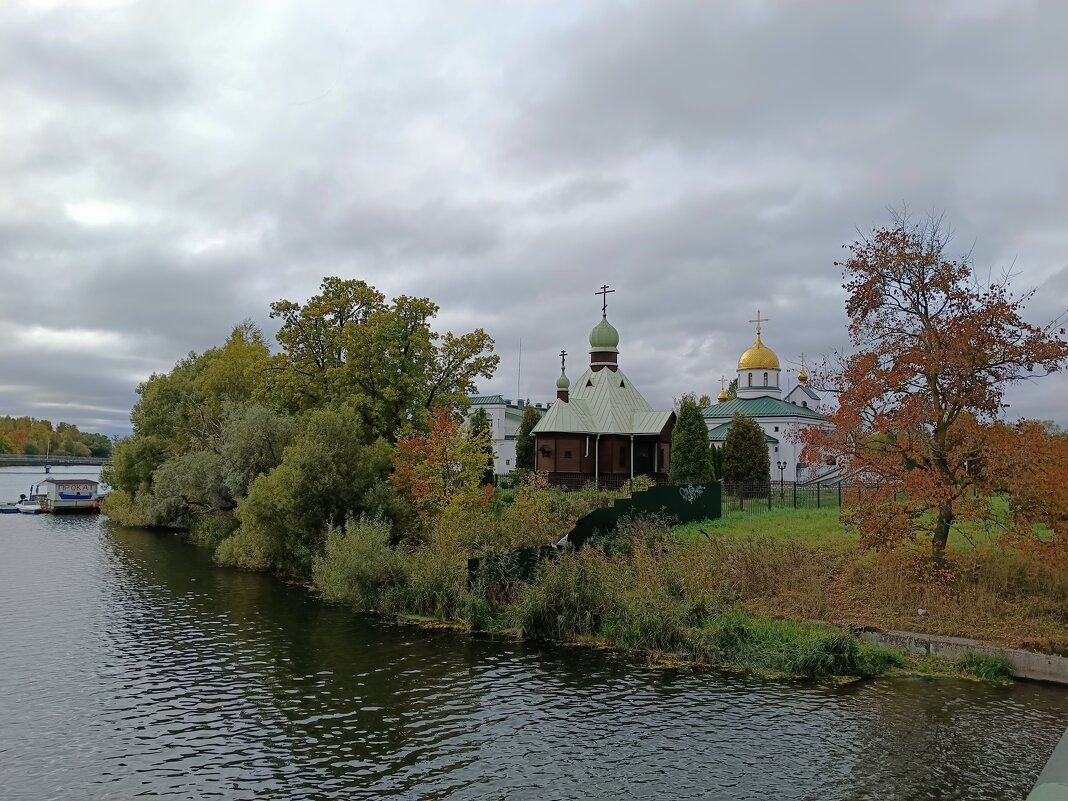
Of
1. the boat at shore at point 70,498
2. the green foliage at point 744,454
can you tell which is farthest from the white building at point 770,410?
the boat at shore at point 70,498

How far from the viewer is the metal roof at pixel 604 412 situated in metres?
48.8

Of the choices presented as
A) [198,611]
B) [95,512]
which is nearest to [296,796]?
[198,611]

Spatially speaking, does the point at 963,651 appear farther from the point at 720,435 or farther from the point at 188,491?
the point at 720,435

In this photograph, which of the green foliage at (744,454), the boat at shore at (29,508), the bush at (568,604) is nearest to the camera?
the bush at (568,604)

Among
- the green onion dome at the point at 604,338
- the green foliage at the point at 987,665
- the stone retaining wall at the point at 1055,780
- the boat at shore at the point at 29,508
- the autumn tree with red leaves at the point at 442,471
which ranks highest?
the green onion dome at the point at 604,338

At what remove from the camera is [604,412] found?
50.4m

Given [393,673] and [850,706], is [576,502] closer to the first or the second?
[393,673]

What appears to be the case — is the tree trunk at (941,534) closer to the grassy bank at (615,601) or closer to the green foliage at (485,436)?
the grassy bank at (615,601)

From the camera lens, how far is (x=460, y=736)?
1371cm

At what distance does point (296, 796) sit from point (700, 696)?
26.4 ft

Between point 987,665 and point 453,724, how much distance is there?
11.2 m

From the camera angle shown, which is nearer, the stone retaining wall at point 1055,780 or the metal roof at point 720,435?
the stone retaining wall at point 1055,780

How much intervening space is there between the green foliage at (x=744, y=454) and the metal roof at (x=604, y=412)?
427 centimetres

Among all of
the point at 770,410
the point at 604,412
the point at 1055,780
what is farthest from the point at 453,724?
the point at 770,410
